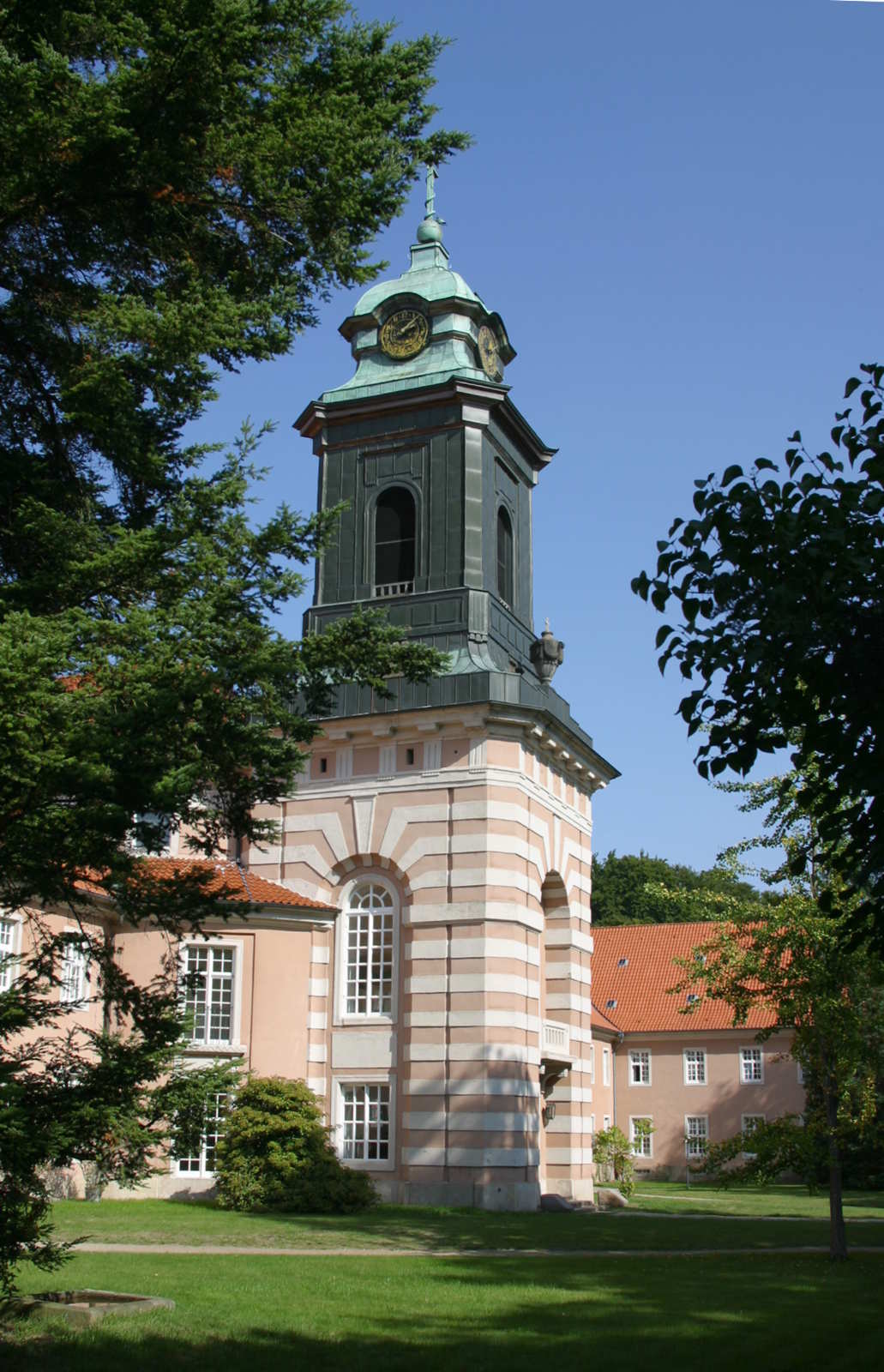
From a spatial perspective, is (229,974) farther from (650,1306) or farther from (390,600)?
(650,1306)

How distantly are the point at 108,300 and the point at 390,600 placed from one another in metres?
18.2

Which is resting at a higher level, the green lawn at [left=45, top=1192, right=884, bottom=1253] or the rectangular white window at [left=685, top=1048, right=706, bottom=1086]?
the rectangular white window at [left=685, top=1048, right=706, bottom=1086]

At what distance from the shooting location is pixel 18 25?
12.4 metres

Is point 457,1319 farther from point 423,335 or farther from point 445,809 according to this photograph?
point 423,335

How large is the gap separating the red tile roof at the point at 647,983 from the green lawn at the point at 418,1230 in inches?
1050

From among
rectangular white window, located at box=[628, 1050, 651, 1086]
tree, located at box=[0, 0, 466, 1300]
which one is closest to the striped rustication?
tree, located at box=[0, 0, 466, 1300]

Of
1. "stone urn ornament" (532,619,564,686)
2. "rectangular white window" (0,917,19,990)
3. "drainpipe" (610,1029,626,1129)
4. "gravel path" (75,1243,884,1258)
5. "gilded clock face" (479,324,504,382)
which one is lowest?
"gravel path" (75,1243,884,1258)

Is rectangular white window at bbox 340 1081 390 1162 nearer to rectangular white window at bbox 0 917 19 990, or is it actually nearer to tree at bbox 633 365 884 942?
rectangular white window at bbox 0 917 19 990

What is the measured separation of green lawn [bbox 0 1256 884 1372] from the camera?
10.7 meters

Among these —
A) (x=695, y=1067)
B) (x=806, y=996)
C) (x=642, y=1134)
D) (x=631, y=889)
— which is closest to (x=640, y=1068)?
(x=695, y=1067)

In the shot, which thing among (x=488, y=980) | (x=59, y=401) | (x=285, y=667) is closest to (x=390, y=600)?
(x=488, y=980)

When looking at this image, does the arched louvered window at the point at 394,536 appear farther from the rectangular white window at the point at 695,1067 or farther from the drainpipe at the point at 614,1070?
the rectangular white window at the point at 695,1067

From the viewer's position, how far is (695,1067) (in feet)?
176

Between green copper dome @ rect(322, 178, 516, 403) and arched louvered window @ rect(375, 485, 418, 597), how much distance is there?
94.0 inches
